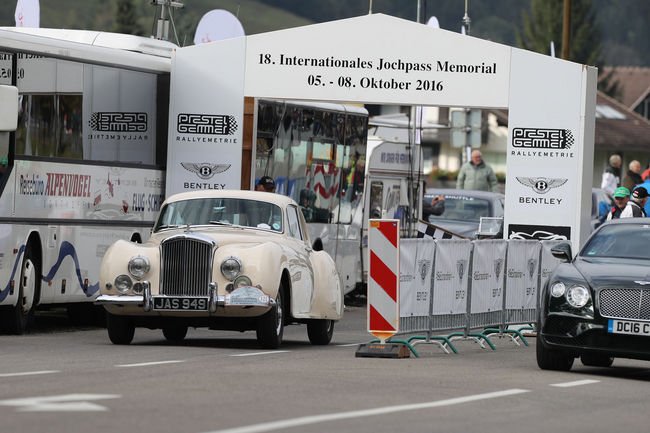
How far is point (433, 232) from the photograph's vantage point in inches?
1257

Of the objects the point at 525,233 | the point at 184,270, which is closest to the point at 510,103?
the point at 525,233

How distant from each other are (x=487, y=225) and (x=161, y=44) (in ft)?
23.9

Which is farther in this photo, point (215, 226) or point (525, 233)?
point (525, 233)

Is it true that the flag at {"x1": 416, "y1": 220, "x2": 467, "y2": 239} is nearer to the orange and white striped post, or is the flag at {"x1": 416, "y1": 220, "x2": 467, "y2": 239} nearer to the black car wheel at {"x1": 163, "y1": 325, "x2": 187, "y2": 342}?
the black car wheel at {"x1": 163, "y1": 325, "x2": 187, "y2": 342}

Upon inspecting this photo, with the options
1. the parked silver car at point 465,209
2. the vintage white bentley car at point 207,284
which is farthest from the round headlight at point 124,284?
the parked silver car at point 465,209

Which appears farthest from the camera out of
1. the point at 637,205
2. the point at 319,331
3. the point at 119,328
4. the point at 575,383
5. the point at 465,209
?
the point at 465,209

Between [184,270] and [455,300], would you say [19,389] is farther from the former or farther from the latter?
[455,300]

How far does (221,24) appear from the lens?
107ft

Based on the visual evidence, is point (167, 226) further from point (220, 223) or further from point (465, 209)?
point (465, 209)

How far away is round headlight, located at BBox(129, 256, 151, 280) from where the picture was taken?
57.7 feet

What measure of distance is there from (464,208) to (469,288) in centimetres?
1349

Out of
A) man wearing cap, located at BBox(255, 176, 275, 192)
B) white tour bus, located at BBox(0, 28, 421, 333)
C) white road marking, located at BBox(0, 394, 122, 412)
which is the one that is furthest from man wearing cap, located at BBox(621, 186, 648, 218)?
white road marking, located at BBox(0, 394, 122, 412)

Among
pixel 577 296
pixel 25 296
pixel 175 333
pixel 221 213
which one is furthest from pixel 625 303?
pixel 25 296

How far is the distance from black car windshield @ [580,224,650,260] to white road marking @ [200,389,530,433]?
372cm
